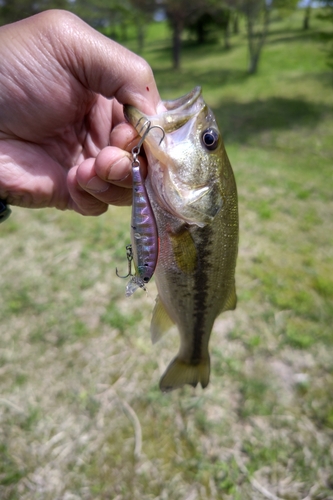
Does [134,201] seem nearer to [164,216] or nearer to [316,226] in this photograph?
[164,216]

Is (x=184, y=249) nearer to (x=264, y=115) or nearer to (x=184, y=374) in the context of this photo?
(x=184, y=374)

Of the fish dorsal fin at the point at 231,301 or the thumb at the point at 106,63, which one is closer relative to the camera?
the thumb at the point at 106,63

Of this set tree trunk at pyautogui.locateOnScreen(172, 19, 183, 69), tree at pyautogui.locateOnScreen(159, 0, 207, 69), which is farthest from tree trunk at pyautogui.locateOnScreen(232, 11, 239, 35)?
tree trunk at pyautogui.locateOnScreen(172, 19, 183, 69)

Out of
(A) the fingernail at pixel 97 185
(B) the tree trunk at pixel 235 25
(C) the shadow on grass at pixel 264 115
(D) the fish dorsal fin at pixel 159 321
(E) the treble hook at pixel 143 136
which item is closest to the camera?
(E) the treble hook at pixel 143 136

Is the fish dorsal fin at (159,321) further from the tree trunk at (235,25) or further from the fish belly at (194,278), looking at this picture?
the tree trunk at (235,25)

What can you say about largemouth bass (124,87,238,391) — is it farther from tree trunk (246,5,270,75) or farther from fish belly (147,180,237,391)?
tree trunk (246,5,270,75)

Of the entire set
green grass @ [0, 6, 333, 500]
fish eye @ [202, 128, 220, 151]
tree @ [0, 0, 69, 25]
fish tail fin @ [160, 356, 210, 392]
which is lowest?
green grass @ [0, 6, 333, 500]

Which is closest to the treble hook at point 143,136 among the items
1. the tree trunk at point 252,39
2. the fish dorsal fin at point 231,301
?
the fish dorsal fin at point 231,301

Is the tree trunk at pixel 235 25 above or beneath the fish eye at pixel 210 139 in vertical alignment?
beneath
